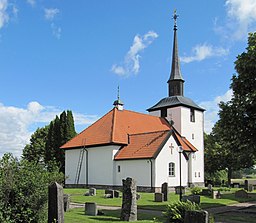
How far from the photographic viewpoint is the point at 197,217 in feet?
28.3

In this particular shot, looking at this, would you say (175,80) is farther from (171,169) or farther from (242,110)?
(242,110)

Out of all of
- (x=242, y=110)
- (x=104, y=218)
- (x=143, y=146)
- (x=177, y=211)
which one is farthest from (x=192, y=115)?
(x=177, y=211)

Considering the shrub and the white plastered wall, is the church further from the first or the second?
the shrub

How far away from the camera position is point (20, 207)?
10922mm

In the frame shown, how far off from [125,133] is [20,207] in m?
25.8

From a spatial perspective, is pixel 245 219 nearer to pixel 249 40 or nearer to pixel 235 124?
pixel 235 124

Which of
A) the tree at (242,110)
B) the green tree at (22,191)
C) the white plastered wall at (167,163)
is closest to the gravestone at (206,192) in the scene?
the white plastered wall at (167,163)

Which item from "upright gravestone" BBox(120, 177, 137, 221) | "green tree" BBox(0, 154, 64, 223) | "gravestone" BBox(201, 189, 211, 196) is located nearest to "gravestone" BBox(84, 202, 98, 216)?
"upright gravestone" BBox(120, 177, 137, 221)

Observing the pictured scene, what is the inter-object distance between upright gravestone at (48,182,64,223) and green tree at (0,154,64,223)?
1.88ft

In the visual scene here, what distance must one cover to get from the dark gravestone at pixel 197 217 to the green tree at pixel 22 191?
4.94 metres

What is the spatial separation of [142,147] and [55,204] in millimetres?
22718

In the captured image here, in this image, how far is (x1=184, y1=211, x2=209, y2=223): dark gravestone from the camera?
27.9ft

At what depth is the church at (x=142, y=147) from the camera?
32.2 metres

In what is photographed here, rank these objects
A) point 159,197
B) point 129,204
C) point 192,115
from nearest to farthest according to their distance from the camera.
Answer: point 129,204 < point 159,197 < point 192,115
